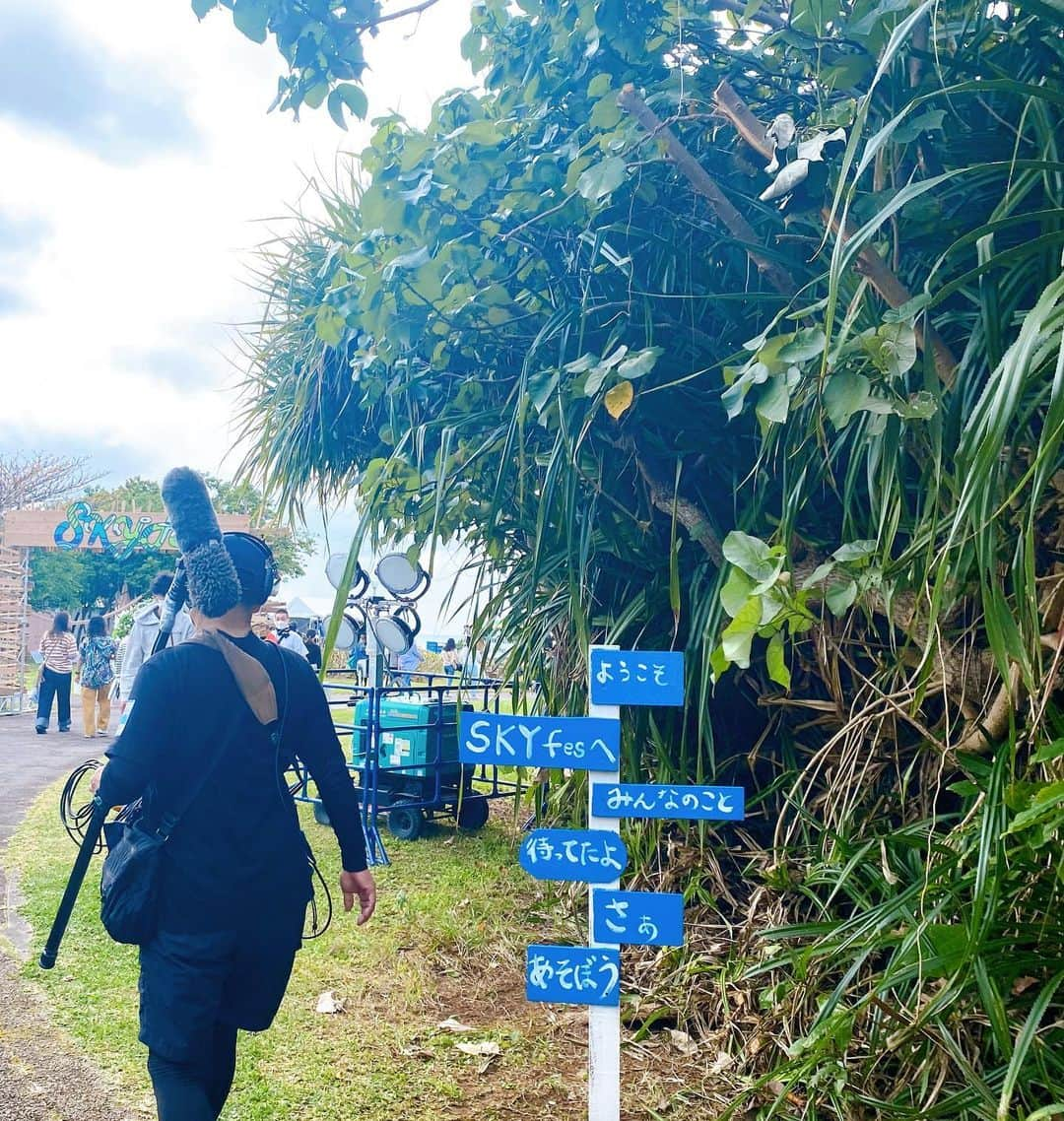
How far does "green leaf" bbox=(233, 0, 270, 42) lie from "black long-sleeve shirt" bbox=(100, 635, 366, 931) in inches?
52.5

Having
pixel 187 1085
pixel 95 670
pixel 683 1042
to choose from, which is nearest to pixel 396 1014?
pixel 683 1042

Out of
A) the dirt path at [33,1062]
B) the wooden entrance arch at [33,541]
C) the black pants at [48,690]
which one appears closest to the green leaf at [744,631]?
the dirt path at [33,1062]

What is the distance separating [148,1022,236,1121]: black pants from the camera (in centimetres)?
195

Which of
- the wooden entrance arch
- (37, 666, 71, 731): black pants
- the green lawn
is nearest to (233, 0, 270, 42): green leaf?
the green lawn

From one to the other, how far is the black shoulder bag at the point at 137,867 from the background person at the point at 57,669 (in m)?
9.02

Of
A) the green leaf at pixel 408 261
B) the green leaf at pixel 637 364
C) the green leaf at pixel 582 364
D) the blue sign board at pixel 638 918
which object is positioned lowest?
the blue sign board at pixel 638 918

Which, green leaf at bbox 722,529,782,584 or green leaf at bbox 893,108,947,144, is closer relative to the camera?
green leaf at bbox 893,108,947,144

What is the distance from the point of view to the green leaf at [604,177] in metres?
2.06

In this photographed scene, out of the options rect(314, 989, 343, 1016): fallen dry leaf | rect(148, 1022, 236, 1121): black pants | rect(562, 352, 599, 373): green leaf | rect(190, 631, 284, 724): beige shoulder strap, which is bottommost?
rect(314, 989, 343, 1016): fallen dry leaf

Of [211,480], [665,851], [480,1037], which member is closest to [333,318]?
[665,851]

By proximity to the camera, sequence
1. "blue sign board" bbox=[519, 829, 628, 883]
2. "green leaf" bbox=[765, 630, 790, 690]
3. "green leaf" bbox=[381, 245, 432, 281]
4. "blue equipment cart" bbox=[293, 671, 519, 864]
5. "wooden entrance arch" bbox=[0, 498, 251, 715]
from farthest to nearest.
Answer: "wooden entrance arch" bbox=[0, 498, 251, 715] < "blue equipment cart" bbox=[293, 671, 519, 864] < "green leaf" bbox=[381, 245, 432, 281] < "blue sign board" bbox=[519, 829, 628, 883] < "green leaf" bbox=[765, 630, 790, 690]

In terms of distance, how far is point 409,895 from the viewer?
457cm

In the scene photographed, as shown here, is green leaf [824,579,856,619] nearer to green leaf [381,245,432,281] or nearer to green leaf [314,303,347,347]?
green leaf [381,245,432,281]

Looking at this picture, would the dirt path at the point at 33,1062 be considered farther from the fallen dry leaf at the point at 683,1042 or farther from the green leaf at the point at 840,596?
the green leaf at the point at 840,596
